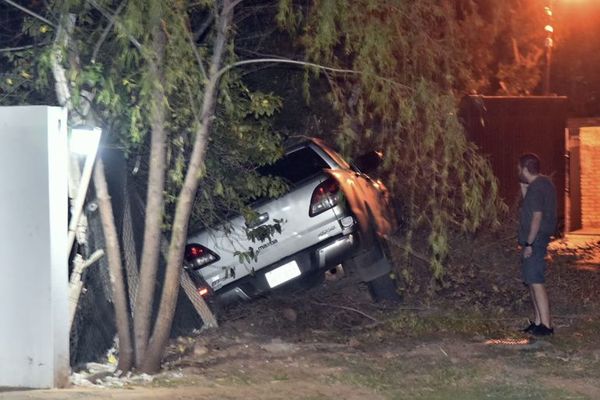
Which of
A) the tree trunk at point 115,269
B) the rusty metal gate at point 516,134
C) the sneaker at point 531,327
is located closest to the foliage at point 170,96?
the tree trunk at point 115,269

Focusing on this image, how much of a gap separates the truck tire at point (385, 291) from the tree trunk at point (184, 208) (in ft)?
10.2

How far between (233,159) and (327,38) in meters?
1.84

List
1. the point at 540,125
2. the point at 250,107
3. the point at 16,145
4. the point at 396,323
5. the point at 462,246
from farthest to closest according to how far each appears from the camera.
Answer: the point at 540,125
the point at 462,246
the point at 396,323
the point at 250,107
the point at 16,145

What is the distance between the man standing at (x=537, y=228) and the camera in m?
9.20

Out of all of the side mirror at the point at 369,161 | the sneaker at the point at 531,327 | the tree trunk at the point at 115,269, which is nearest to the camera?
the tree trunk at the point at 115,269

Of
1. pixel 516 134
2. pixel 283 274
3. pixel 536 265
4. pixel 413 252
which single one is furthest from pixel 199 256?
pixel 516 134

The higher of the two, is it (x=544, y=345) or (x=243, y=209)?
(x=243, y=209)

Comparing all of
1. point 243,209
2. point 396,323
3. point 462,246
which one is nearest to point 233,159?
point 243,209

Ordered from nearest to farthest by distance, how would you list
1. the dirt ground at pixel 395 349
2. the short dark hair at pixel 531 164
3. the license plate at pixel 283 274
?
the dirt ground at pixel 395 349, the short dark hair at pixel 531 164, the license plate at pixel 283 274

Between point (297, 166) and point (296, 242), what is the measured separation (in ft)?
2.96

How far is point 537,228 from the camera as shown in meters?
9.20

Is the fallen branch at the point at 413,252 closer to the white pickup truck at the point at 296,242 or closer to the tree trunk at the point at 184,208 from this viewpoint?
the white pickup truck at the point at 296,242

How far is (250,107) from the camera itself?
8641mm

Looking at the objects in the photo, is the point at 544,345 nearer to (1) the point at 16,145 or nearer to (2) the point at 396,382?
(2) the point at 396,382
